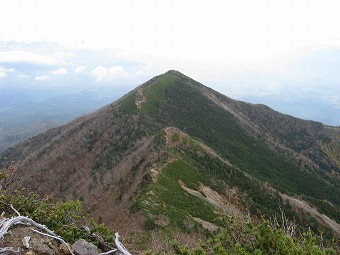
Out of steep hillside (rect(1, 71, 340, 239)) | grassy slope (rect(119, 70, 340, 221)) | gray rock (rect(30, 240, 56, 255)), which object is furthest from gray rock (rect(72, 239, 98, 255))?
grassy slope (rect(119, 70, 340, 221))

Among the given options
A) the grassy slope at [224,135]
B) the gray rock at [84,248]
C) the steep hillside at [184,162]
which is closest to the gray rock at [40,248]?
the gray rock at [84,248]

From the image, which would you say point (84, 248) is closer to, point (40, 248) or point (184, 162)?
point (40, 248)

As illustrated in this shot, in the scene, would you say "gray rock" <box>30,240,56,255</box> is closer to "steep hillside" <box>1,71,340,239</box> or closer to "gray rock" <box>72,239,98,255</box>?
"gray rock" <box>72,239,98,255</box>

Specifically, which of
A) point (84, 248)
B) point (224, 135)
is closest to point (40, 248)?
point (84, 248)

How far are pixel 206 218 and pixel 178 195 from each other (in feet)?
13.1

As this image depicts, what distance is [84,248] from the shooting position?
8797mm

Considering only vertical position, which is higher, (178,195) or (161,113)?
(161,113)

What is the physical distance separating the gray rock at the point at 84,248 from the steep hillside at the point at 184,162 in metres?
4.16

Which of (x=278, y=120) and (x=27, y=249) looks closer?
(x=27, y=249)

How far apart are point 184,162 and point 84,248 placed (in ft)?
122

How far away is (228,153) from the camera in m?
83.8

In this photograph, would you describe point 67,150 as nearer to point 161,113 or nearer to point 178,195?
point 161,113

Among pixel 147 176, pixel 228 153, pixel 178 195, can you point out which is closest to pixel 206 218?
pixel 178 195

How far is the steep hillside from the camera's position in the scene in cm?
3519
